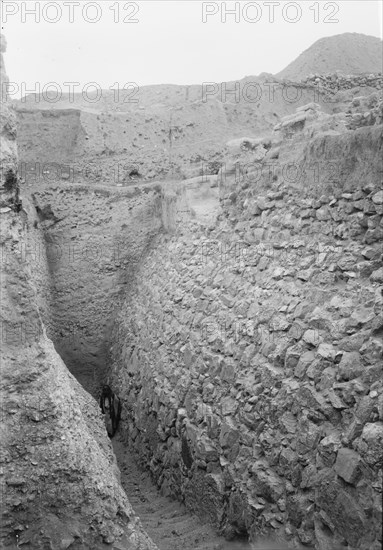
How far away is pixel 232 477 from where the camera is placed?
5.10 m

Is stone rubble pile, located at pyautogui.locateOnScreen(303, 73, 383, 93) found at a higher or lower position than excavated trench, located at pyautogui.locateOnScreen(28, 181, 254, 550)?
higher

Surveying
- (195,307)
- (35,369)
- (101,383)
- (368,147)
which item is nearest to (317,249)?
(368,147)

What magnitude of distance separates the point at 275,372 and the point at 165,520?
192 cm

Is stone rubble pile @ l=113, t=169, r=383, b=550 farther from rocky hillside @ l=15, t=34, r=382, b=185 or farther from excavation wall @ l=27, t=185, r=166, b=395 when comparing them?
rocky hillside @ l=15, t=34, r=382, b=185

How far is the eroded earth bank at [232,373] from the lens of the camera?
13.1 ft

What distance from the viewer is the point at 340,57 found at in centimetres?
1847

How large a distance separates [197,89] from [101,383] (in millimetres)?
9023

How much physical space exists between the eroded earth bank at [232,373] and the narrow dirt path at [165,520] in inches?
0.9

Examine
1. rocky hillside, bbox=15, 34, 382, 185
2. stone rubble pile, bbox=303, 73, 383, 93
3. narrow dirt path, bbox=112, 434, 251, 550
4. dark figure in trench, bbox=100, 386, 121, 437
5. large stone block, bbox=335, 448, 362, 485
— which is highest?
stone rubble pile, bbox=303, 73, 383, 93

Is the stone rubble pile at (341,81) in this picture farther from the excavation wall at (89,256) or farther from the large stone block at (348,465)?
the large stone block at (348,465)

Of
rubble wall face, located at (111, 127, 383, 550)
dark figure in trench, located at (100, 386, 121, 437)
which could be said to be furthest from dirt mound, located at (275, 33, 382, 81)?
rubble wall face, located at (111, 127, 383, 550)

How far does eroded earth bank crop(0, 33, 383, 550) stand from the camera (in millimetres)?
4000

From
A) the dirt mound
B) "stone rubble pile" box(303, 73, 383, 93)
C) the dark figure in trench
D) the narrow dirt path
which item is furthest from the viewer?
the dirt mound

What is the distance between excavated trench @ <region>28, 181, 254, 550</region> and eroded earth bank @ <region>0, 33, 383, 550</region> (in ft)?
1.60
